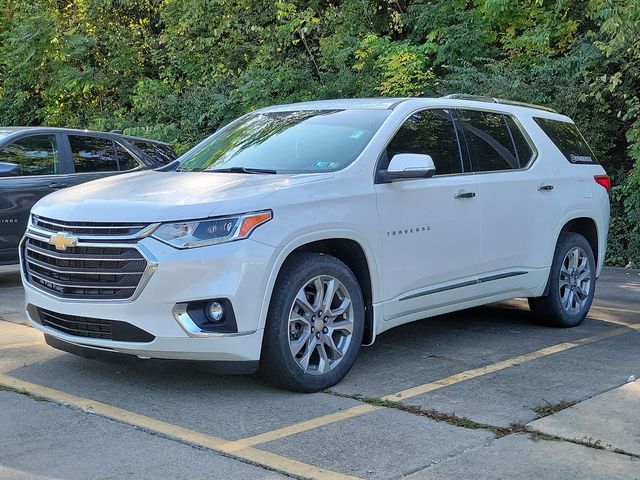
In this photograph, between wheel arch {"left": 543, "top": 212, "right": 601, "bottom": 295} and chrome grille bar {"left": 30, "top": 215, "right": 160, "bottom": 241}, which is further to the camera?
wheel arch {"left": 543, "top": 212, "right": 601, "bottom": 295}

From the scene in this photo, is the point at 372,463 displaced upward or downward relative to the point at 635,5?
downward

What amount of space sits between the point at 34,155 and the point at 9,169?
0.76 metres

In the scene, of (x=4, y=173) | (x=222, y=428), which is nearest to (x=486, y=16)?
(x=4, y=173)

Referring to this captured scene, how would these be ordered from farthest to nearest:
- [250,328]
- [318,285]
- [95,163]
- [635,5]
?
[635,5], [95,163], [318,285], [250,328]

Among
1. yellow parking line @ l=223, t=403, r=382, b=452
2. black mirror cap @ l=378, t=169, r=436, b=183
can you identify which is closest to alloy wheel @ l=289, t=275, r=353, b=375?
yellow parking line @ l=223, t=403, r=382, b=452

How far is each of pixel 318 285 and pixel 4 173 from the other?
194 inches

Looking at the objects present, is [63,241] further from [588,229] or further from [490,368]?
[588,229]

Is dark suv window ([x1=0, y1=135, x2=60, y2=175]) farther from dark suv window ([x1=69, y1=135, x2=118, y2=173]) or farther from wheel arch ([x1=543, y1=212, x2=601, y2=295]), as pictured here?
wheel arch ([x1=543, y1=212, x2=601, y2=295])

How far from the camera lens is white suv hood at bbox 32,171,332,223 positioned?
4844 mm

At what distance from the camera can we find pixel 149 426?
4.54 meters

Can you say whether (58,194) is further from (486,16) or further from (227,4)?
(227,4)

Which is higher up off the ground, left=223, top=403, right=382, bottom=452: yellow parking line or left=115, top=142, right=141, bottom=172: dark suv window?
left=115, top=142, right=141, bottom=172: dark suv window

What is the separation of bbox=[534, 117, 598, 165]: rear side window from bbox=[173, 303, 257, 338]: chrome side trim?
386 centimetres

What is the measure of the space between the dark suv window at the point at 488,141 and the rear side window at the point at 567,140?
0.57 m
